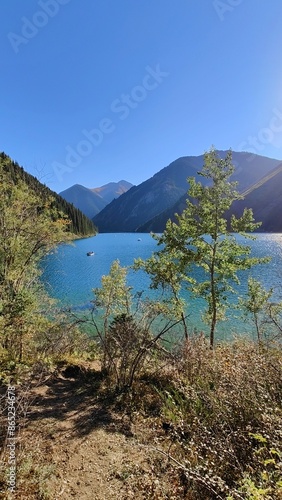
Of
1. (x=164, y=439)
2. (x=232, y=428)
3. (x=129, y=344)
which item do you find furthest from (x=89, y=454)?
(x=129, y=344)

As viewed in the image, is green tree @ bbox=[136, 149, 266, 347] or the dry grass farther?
green tree @ bbox=[136, 149, 266, 347]

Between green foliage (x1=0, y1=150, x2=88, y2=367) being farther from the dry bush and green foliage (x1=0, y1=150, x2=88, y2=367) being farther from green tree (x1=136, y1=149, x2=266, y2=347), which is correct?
the dry bush

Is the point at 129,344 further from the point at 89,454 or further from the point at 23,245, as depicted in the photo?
the point at 23,245

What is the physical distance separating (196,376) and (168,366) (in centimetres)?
196

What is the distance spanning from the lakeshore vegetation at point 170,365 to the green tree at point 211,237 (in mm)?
54

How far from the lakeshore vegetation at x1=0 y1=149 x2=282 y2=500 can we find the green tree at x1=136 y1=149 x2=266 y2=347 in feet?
0.18

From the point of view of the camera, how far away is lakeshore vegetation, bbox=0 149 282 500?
14.2 ft

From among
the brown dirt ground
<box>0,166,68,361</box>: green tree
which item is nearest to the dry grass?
the brown dirt ground

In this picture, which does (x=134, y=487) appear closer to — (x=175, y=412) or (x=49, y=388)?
(x=175, y=412)

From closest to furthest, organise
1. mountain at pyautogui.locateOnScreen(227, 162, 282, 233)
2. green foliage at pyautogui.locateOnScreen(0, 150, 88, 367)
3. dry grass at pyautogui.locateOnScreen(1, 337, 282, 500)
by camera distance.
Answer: dry grass at pyautogui.locateOnScreen(1, 337, 282, 500), green foliage at pyautogui.locateOnScreen(0, 150, 88, 367), mountain at pyautogui.locateOnScreen(227, 162, 282, 233)

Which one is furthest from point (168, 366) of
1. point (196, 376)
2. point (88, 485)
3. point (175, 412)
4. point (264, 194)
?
point (264, 194)

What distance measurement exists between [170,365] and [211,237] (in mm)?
7046

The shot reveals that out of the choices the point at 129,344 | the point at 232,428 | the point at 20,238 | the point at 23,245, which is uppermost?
the point at 20,238

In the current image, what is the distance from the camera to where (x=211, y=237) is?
13.9 metres
